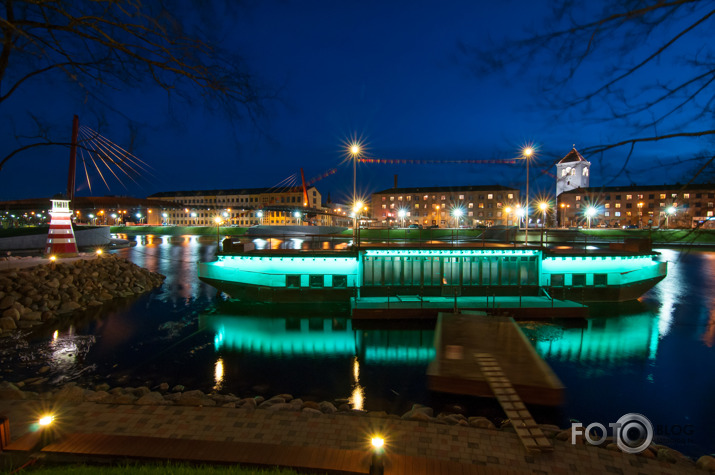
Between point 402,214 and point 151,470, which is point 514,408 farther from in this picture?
point 402,214

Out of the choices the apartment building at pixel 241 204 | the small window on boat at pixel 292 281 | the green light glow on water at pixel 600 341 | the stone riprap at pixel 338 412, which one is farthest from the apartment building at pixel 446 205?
the stone riprap at pixel 338 412

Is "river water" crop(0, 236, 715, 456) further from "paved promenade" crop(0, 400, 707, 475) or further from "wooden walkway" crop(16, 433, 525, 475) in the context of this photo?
"wooden walkway" crop(16, 433, 525, 475)

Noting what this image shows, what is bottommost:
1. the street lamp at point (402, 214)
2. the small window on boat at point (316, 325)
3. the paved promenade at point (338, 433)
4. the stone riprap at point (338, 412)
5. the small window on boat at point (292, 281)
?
the small window on boat at point (316, 325)

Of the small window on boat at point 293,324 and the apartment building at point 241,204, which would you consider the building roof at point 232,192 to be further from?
the small window on boat at point 293,324

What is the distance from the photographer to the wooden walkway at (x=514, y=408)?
6320mm

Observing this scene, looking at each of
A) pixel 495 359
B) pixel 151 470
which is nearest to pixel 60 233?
pixel 151 470

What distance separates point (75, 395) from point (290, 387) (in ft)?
18.7

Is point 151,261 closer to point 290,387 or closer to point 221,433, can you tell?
point 290,387

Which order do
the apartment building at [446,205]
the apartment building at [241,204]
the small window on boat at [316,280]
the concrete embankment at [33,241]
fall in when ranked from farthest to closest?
the apartment building at [241,204], the apartment building at [446,205], the concrete embankment at [33,241], the small window on boat at [316,280]

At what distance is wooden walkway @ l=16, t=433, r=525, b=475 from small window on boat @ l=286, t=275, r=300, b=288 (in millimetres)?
15650

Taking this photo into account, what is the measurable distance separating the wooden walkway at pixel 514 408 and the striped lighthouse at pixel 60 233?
29.9 meters

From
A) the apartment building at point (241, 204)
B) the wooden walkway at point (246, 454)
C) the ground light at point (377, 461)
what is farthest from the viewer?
the apartment building at point (241, 204)

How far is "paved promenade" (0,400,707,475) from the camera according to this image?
19.3 ft

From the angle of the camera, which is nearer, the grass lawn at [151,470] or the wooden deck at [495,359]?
the grass lawn at [151,470]
